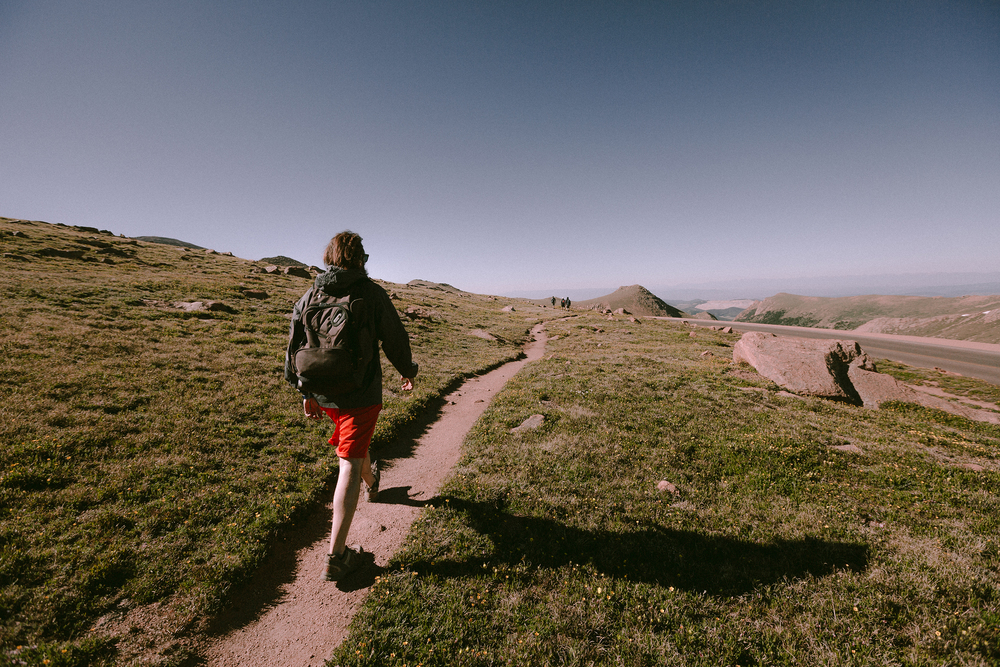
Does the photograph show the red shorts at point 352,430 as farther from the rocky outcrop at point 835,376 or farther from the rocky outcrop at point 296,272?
the rocky outcrop at point 296,272

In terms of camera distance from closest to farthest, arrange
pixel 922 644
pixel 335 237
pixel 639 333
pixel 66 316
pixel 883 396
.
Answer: pixel 922 644, pixel 335 237, pixel 883 396, pixel 66 316, pixel 639 333

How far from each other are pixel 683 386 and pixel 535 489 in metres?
12.2

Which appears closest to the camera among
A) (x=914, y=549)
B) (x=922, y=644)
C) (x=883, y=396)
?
(x=922, y=644)

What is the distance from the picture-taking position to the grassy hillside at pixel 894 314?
5775 centimetres

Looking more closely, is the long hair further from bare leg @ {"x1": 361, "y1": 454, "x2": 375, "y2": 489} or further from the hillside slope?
the hillside slope

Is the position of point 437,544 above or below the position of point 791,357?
below

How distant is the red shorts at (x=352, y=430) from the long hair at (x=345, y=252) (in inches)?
94.6

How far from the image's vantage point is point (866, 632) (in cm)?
472

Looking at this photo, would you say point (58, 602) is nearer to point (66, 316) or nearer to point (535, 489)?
point (535, 489)

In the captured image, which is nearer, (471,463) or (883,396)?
(471,463)

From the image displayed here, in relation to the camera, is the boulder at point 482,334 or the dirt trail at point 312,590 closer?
the dirt trail at point 312,590

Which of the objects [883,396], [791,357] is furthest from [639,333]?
[883,396]

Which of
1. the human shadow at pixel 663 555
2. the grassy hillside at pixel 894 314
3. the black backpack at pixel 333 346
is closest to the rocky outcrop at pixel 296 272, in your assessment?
the black backpack at pixel 333 346

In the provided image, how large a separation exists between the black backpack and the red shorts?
387mm
